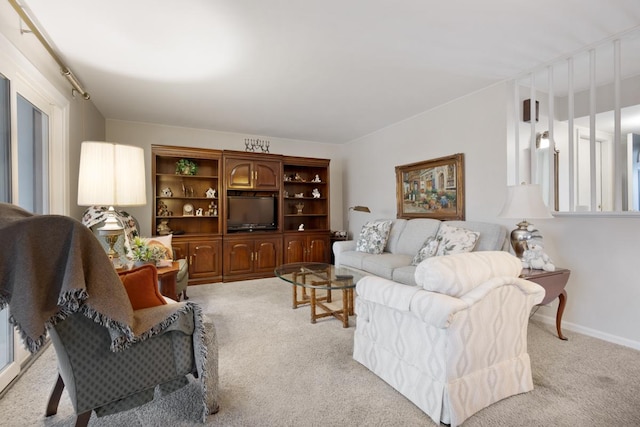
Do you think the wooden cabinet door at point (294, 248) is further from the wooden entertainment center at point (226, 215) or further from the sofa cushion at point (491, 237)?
the sofa cushion at point (491, 237)

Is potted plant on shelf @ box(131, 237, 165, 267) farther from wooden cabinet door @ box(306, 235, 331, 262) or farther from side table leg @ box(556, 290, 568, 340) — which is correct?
side table leg @ box(556, 290, 568, 340)

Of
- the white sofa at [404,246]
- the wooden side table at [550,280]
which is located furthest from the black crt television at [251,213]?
the wooden side table at [550,280]

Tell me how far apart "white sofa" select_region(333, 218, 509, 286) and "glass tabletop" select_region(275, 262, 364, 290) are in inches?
17.8

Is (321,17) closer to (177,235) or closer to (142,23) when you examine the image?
(142,23)

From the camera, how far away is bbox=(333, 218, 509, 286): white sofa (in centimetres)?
309

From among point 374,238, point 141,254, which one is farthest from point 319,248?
point 141,254

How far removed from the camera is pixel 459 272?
1481 millimetres

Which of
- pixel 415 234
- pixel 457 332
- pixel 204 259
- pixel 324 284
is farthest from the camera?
pixel 204 259

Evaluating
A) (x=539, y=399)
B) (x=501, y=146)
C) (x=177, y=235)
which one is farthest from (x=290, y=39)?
(x=177, y=235)

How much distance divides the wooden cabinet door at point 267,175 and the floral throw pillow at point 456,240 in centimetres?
282

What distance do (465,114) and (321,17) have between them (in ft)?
7.51

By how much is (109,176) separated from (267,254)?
3146mm

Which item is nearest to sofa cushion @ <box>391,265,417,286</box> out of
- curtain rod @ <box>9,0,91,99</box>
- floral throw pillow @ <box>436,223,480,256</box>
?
floral throw pillow @ <box>436,223,480,256</box>

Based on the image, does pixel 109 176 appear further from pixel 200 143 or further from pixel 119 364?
pixel 200 143
